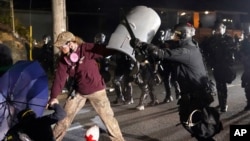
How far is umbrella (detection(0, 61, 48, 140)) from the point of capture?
3557mm

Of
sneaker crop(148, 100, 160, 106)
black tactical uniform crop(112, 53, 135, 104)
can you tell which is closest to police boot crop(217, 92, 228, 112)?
sneaker crop(148, 100, 160, 106)

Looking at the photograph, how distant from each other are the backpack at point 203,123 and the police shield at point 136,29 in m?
1.09

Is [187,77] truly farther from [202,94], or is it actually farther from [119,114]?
[119,114]

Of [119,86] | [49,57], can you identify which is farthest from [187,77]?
[49,57]

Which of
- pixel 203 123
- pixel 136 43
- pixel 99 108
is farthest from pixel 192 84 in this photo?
pixel 99 108

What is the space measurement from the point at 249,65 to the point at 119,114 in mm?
3223

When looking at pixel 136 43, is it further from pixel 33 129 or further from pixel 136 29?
pixel 33 129

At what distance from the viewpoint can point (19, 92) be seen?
3.60 meters

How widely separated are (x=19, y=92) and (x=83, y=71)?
76.6 inches

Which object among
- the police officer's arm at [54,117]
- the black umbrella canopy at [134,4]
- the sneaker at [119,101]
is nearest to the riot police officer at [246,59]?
the sneaker at [119,101]

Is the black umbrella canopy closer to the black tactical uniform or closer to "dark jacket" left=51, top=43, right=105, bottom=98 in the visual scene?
the black tactical uniform

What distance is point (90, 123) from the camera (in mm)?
7820

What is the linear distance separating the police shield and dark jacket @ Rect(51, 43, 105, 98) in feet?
1.57

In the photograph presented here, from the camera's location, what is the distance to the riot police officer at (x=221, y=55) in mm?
8453
